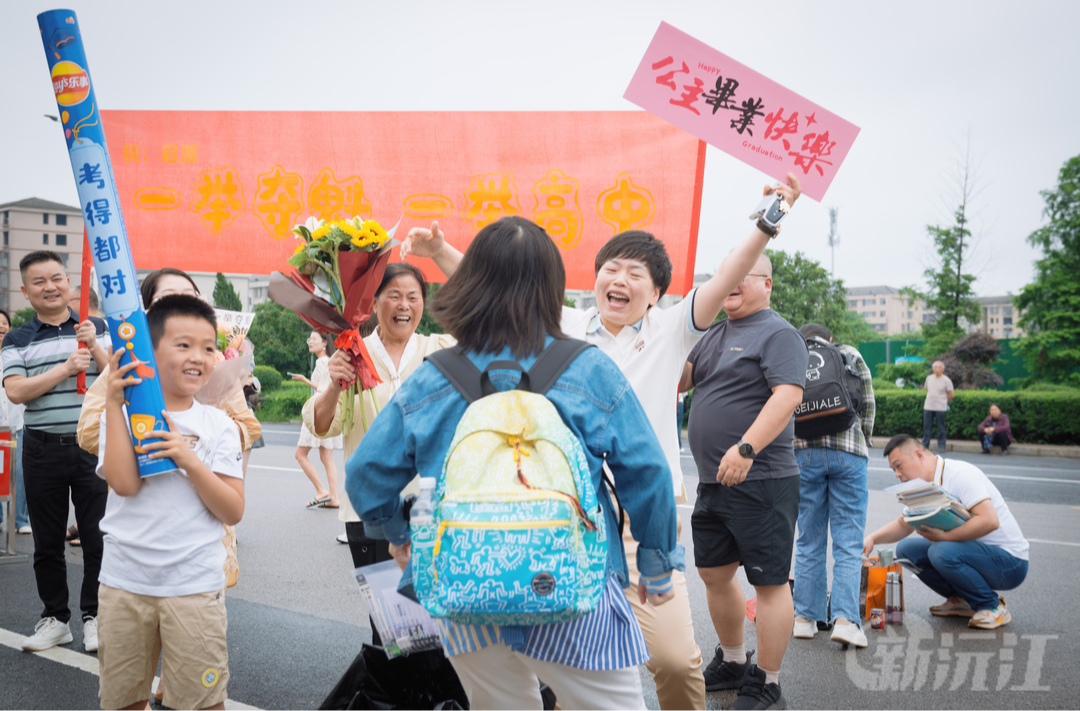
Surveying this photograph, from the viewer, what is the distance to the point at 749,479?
369 centimetres

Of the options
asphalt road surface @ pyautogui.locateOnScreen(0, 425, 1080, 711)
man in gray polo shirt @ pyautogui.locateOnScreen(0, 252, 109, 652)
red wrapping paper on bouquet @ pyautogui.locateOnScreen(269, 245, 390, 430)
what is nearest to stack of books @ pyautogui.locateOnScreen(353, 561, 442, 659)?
red wrapping paper on bouquet @ pyautogui.locateOnScreen(269, 245, 390, 430)

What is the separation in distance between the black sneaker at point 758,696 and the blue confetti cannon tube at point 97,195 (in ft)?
8.41

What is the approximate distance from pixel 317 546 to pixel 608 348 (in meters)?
4.94

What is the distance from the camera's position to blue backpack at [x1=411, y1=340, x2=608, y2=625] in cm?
164

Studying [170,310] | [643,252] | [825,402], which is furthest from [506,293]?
[825,402]

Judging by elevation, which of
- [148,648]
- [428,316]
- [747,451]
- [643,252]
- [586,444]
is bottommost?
[148,648]

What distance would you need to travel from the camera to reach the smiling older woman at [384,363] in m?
3.29

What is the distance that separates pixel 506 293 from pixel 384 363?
1609 mm

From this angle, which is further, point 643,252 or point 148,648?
point 643,252

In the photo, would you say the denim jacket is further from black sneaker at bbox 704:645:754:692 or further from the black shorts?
black sneaker at bbox 704:645:754:692

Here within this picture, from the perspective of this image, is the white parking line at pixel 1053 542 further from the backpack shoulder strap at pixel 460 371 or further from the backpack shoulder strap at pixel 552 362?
the backpack shoulder strap at pixel 460 371

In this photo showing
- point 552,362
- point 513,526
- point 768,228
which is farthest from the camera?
point 768,228

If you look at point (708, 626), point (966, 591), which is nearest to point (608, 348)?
point (708, 626)

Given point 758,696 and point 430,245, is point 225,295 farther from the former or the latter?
point 758,696
